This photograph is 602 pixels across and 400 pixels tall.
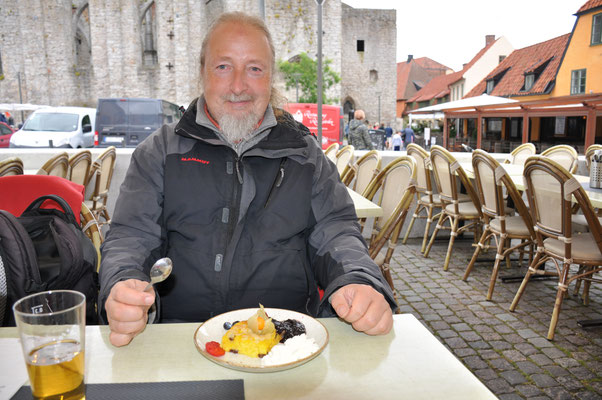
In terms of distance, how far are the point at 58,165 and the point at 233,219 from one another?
2.74 metres

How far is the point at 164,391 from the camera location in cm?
85

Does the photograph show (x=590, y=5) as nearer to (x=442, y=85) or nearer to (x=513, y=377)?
(x=513, y=377)


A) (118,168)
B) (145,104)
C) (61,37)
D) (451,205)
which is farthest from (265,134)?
(61,37)

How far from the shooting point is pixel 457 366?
0.95 metres

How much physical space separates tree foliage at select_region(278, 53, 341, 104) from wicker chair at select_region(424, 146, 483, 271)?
69.1 ft

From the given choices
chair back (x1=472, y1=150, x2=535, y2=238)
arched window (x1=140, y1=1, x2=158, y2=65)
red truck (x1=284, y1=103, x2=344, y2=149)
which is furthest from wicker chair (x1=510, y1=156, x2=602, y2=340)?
arched window (x1=140, y1=1, x2=158, y2=65)

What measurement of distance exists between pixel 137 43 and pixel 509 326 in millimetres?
28686

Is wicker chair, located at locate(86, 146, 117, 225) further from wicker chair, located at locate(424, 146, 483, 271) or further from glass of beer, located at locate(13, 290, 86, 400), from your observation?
glass of beer, located at locate(13, 290, 86, 400)

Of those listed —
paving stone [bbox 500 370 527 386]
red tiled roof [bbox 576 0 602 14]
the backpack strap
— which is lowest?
paving stone [bbox 500 370 527 386]

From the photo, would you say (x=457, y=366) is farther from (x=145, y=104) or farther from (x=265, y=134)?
(x=145, y=104)

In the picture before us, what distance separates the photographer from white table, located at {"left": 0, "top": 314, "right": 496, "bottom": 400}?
85 cm

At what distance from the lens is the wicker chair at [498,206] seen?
361 centimetres

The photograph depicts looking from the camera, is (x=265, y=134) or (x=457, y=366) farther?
(x=265, y=134)

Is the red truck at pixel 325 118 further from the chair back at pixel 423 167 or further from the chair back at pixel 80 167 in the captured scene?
the chair back at pixel 80 167
